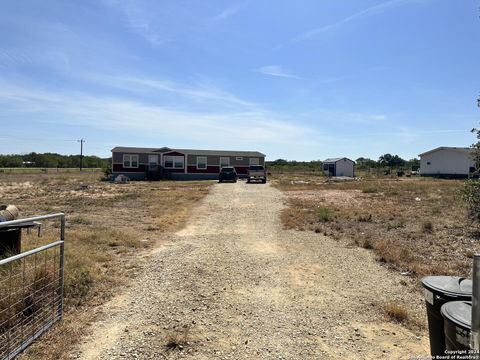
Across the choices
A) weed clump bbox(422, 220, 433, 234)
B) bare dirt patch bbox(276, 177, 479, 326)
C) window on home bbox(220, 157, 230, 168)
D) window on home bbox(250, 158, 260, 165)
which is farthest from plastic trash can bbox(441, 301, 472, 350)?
window on home bbox(250, 158, 260, 165)

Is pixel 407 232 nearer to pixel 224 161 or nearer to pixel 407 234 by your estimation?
pixel 407 234

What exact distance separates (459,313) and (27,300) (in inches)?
194

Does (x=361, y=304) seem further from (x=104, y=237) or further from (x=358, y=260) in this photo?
(x=104, y=237)

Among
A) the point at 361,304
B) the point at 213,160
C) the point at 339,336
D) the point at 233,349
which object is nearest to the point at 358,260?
the point at 361,304

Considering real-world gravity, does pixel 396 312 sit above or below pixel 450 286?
below

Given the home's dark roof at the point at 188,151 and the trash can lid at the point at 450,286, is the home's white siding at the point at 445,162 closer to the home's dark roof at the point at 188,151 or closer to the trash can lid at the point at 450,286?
the home's dark roof at the point at 188,151

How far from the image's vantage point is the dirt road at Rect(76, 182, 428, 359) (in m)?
3.97

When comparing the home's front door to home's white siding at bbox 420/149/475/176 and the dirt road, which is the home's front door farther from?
home's white siding at bbox 420/149/475/176

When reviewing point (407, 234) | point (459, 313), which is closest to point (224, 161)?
point (407, 234)

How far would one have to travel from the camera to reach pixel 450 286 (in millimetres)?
3350

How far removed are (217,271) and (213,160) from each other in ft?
133

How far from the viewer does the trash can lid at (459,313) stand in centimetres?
268

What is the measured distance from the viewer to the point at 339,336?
4312mm

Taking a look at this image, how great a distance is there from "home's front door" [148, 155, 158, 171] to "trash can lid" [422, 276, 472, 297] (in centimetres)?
4314
